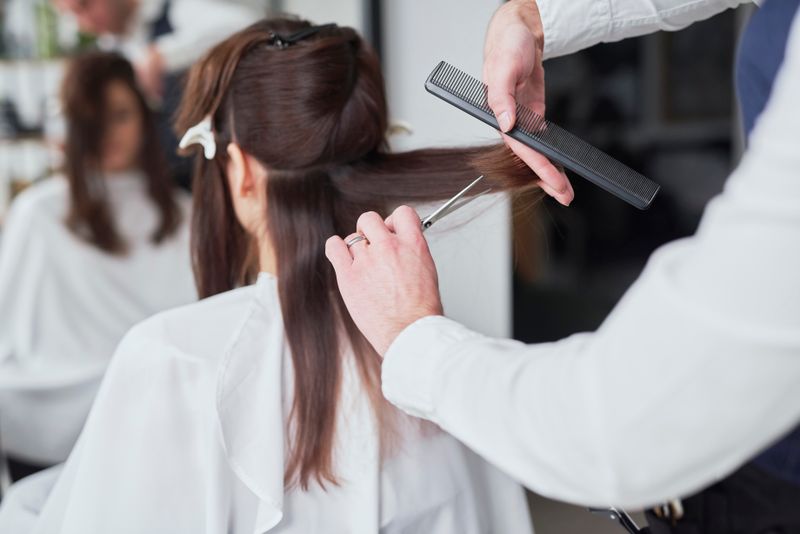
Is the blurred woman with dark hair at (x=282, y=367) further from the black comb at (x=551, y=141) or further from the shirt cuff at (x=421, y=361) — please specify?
the shirt cuff at (x=421, y=361)

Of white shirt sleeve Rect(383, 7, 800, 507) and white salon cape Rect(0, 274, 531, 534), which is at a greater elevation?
white shirt sleeve Rect(383, 7, 800, 507)

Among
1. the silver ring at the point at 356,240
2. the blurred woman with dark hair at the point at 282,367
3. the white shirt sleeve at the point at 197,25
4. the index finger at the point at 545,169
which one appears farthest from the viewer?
the white shirt sleeve at the point at 197,25

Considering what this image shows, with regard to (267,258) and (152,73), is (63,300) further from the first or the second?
(267,258)

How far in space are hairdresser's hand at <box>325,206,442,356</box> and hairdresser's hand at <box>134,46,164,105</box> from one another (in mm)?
1652

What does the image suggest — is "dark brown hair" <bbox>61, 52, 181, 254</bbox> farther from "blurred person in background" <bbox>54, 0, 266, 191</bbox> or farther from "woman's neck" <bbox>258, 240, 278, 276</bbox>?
"woman's neck" <bbox>258, 240, 278, 276</bbox>

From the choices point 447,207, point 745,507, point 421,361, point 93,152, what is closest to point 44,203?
point 93,152

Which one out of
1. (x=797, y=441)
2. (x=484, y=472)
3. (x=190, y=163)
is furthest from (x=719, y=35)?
(x=797, y=441)

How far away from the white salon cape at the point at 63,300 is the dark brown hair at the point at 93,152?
0.08 feet

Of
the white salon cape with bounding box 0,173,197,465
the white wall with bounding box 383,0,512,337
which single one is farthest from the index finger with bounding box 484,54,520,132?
the white salon cape with bounding box 0,173,197,465

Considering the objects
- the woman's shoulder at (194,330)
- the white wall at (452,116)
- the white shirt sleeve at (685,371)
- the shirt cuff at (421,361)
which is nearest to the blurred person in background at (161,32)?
the white wall at (452,116)

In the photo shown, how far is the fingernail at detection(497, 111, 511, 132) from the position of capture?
789mm

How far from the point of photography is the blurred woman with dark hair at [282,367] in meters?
0.96

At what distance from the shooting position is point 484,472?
3.87 feet

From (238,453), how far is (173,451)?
4.0 inches
